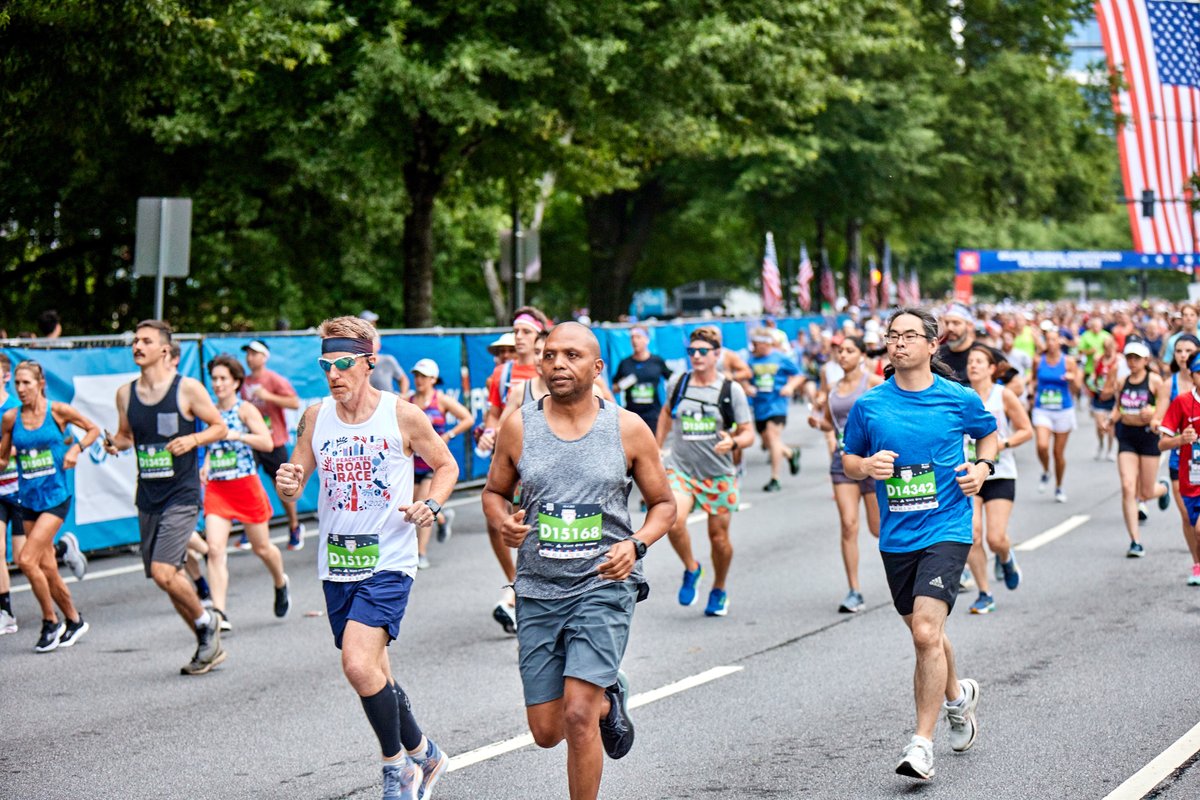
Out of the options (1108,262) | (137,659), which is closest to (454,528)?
(137,659)

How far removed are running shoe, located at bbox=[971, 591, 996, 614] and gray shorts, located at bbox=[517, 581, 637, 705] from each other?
5.36 m

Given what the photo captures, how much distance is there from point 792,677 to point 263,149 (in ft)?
47.4

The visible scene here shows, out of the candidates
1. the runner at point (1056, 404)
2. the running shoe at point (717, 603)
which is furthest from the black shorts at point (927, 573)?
the runner at point (1056, 404)

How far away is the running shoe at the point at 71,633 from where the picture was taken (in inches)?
377

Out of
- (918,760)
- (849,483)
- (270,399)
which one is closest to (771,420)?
(270,399)

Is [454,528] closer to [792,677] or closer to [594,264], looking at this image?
[792,677]

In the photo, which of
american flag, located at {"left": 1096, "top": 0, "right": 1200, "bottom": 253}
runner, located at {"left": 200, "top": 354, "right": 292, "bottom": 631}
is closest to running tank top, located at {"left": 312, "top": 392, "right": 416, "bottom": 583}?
runner, located at {"left": 200, "top": 354, "right": 292, "bottom": 631}

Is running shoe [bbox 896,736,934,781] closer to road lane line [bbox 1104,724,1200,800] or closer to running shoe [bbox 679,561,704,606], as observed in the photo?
road lane line [bbox 1104,724,1200,800]

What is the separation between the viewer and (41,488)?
31.6ft

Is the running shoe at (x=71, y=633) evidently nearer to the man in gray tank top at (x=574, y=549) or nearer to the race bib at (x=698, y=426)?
the race bib at (x=698, y=426)

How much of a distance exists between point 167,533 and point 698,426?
343 centimetres

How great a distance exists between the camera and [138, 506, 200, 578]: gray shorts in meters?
8.57

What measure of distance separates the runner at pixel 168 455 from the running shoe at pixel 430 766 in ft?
9.45

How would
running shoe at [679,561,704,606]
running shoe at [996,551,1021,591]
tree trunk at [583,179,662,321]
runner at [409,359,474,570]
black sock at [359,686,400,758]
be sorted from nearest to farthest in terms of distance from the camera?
black sock at [359,686,400,758] → running shoe at [679,561,704,606] → running shoe at [996,551,1021,591] → runner at [409,359,474,570] → tree trunk at [583,179,662,321]
